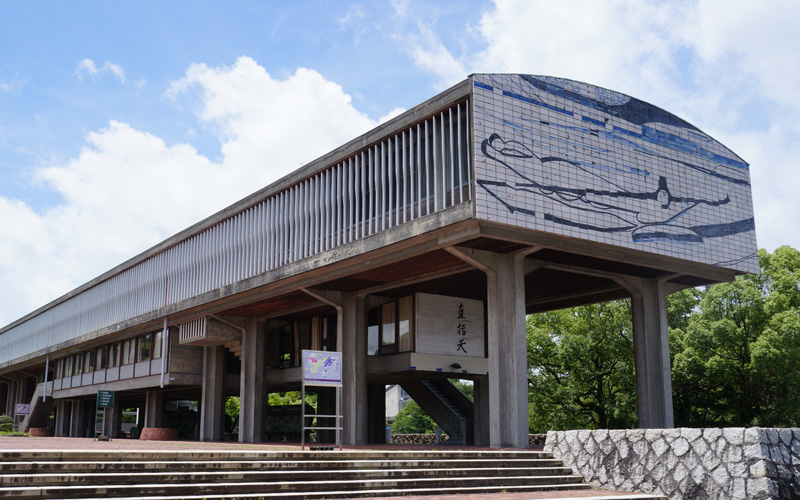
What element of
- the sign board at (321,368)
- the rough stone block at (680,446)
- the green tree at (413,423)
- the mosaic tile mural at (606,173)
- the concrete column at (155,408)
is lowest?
the green tree at (413,423)

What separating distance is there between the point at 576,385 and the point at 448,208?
67.9 ft

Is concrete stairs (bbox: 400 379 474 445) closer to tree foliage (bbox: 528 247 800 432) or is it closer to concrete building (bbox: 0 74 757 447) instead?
concrete building (bbox: 0 74 757 447)

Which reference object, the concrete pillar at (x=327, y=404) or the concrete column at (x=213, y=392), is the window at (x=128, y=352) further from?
the concrete pillar at (x=327, y=404)

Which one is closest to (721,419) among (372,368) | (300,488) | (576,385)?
(576,385)

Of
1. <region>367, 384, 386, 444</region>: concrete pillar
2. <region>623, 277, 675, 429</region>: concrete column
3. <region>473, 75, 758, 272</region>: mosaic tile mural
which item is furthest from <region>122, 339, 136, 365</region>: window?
<region>473, 75, 758, 272</region>: mosaic tile mural

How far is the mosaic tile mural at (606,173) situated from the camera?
1752 centimetres

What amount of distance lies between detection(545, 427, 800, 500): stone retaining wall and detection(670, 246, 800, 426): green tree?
53.3 feet

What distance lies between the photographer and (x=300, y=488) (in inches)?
486

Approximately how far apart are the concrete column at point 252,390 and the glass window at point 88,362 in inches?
594

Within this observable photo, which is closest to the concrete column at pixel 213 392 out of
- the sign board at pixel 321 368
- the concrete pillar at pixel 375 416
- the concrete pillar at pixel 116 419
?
the concrete pillar at pixel 375 416

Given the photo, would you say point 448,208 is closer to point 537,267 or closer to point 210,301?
point 537,267

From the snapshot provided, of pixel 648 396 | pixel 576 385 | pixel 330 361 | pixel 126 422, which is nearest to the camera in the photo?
pixel 330 361

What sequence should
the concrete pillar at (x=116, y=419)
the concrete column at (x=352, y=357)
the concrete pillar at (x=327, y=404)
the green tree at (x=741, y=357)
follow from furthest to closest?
the concrete pillar at (x=116, y=419) < the concrete pillar at (x=327, y=404) < the green tree at (x=741, y=357) < the concrete column at (x=352, y=357)

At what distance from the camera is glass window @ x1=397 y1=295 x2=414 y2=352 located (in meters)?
24.4
